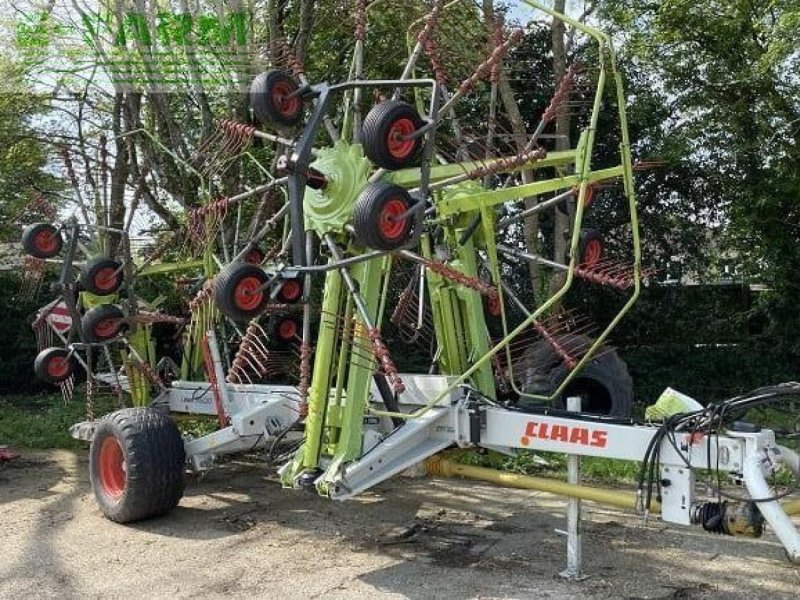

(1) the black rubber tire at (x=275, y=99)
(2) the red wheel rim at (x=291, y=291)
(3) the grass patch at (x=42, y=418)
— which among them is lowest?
(3) the grass patch at (x=42, y=418)

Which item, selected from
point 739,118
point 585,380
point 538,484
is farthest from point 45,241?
point 739,118

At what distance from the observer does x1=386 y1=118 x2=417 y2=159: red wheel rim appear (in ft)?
15.6

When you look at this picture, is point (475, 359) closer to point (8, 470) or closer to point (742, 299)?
point (8, 470)

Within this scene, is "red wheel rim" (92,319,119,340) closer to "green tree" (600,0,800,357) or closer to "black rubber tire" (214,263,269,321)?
"black rubber tire" (214,263,269,321)

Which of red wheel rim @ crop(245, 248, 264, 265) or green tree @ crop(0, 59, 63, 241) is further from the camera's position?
green tree @ crop(0, 59, 63, 241)

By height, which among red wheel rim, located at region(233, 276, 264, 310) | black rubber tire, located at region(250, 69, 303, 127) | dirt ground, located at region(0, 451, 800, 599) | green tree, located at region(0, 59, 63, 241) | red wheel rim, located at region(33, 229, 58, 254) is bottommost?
dirt ground, located at region(0, 451, 800, 599)

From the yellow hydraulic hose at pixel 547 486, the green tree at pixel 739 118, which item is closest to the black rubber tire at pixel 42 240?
the yellow hydraulic hose at pixel 547 486

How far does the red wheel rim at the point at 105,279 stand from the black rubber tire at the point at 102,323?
0.16 meters

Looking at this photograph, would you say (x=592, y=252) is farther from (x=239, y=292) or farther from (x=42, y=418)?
(x=42, y=418)

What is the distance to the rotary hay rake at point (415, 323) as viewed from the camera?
182 inches

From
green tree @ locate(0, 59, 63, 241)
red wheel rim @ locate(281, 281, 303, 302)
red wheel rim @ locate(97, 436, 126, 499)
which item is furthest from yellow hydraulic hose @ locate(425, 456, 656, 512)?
green tree @ locate(0, 59, 63, 241)

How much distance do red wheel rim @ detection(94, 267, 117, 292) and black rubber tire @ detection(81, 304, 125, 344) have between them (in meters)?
0.16

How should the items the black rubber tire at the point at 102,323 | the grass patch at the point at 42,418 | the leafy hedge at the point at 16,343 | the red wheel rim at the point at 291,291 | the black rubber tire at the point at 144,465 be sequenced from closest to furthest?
the black rubber tire at the point at 144,465 → the black rubber tire at the point at 102,323 → the red wheel rim at the point at 291,291 → the grass patch at the point at 42,418 → the leafy hedge at the point at 16,343

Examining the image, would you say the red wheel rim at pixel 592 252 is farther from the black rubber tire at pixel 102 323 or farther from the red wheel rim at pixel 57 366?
the red wheel rim at pixel 57 366
